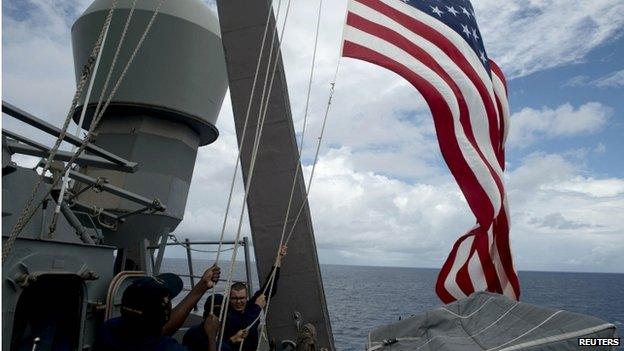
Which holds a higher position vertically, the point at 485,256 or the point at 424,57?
the point at 424,57

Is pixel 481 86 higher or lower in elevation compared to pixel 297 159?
higher

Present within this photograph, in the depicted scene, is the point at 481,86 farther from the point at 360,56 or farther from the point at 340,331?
the point at 340,331

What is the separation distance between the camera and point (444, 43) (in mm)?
5883

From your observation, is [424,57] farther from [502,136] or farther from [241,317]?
[241,317]

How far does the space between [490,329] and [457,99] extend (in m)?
3.09

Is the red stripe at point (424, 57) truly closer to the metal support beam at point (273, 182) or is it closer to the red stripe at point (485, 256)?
the red stripe at point (485, 256)

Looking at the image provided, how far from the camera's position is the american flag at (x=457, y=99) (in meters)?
5.32

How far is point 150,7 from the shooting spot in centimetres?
1292

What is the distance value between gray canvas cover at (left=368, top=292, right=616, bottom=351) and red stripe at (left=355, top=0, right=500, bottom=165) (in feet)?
8.70

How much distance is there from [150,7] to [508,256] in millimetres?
11989

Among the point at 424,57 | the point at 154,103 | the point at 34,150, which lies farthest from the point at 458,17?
the point at 154,103

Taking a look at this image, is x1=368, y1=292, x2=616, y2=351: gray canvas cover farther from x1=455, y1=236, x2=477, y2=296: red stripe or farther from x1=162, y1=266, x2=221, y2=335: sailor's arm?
x1=162, y1=266, x2=221, y2=335: sailor's arm

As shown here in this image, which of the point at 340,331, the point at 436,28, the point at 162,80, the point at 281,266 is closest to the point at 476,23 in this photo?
the point at 436,28

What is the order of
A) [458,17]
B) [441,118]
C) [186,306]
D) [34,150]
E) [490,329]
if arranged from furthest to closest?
[458,17], [441,118], [34,150], [490,329], [186,306]
